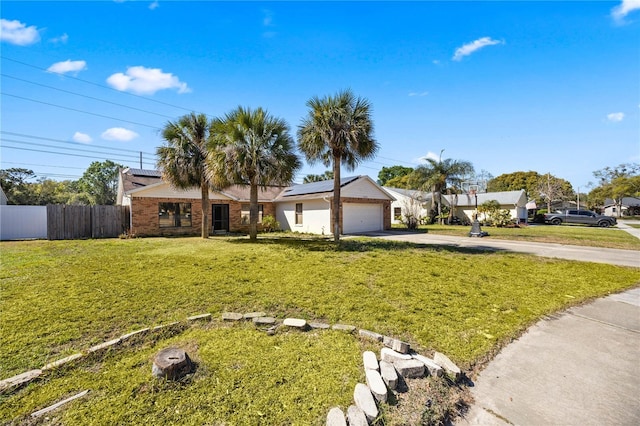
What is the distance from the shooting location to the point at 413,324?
13.3ft

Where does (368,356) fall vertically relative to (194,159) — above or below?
below

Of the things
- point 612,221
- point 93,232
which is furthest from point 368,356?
point 612,221

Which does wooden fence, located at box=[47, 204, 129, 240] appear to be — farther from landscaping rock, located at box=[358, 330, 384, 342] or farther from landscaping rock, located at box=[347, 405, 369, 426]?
landscaping rock, located at box=[347, 405, 369, 426]

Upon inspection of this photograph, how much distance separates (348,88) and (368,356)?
37.9 ft

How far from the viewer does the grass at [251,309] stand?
8.00ft

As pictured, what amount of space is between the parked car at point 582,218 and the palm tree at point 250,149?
99.4ft

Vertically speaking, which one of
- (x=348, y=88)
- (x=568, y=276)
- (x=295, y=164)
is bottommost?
(x=568, y=276)

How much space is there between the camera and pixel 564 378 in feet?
9.34

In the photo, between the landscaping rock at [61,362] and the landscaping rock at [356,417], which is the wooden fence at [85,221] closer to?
the landscaping rock at [61,362]

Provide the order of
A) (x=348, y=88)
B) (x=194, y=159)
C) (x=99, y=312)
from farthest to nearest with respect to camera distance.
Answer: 1. (x=194, y=159)
2. (x=348, y=88)
3. (x=99, y=312)

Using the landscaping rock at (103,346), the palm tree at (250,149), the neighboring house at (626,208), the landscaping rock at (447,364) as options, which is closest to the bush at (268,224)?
the palm tree at (250,149)

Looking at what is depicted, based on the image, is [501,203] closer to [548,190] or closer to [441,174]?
[441,174]

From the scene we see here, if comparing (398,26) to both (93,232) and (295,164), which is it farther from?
(93,232)

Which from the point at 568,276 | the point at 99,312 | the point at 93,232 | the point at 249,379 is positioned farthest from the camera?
the point at 93,232
